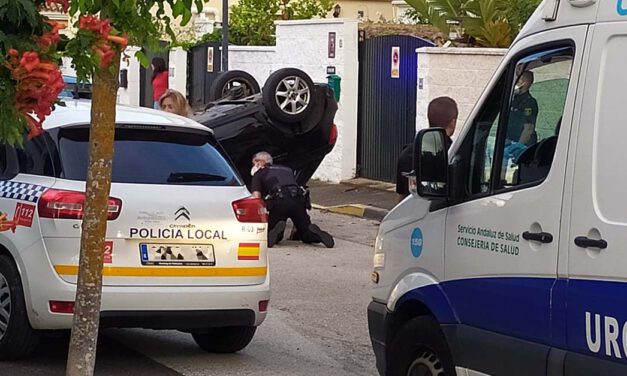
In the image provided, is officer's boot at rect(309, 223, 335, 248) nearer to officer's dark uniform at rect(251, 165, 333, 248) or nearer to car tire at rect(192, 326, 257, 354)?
officer's dark uniform at rect(251, 165, 333, 248)

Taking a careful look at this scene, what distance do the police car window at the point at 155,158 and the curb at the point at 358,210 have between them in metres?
8.40

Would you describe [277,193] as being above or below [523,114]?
below

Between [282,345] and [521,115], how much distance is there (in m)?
3.83

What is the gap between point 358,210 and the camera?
1698 cm

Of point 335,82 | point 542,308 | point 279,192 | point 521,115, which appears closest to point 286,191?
point 279,192

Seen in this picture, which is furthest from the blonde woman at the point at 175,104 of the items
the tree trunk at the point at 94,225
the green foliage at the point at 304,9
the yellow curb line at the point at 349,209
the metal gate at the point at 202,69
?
the green foliage at the point at 304,9

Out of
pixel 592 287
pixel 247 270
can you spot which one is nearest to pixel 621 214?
pixel 592 287

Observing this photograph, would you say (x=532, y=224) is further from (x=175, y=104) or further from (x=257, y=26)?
(x=257, y=26)

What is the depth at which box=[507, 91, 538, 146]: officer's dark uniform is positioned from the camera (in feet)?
17.2

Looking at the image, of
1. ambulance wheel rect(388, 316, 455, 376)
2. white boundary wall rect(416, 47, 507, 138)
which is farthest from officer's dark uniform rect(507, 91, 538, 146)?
white boundary wall rect(416, 47, 507, 138)

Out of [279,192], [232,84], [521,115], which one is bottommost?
[279,192]

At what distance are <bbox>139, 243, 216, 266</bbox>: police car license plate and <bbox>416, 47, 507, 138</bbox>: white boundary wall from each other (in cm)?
907

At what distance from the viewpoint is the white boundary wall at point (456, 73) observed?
1638 cm

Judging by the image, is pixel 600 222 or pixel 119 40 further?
pixel 600 222
